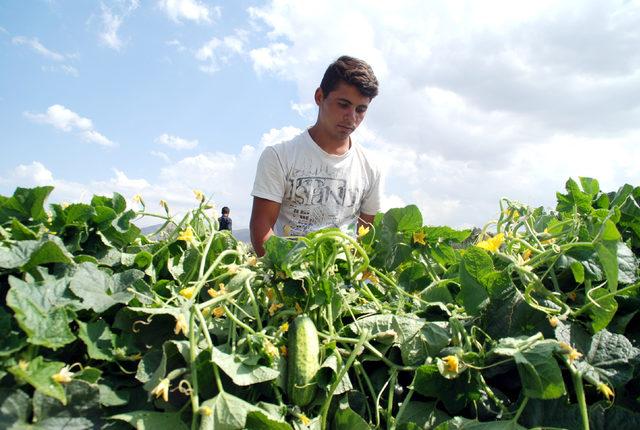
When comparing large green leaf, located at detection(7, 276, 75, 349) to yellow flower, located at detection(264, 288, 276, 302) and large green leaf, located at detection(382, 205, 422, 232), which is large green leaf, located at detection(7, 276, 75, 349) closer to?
yellow flower, located at detection(264, 288, 276, 302)

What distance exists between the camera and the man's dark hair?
271cm

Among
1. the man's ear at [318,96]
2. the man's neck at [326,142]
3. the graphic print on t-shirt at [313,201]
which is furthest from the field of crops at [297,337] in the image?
the man's ear at [318,96]

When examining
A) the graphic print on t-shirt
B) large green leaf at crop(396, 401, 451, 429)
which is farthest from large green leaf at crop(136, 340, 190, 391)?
the graphic print on t-shirt

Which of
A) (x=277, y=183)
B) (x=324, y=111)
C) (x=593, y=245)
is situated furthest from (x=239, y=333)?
(x=324, y=111)

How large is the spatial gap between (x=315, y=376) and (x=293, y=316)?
158mm

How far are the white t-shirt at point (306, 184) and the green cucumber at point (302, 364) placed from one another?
177 centimetres

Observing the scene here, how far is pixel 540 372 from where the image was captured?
852mm

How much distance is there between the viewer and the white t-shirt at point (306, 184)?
9.04 ft

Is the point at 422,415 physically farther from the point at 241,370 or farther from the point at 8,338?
the point at 8,338

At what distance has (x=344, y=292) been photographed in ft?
3.66

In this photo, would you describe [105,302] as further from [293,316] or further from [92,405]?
[293,316]

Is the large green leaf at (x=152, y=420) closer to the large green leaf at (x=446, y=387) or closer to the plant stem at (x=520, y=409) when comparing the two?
the large green leaf at (x=446, y=387)

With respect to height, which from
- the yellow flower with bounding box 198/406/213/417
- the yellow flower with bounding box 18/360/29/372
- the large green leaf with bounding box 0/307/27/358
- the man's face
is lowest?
the yellow flower with bounding box 198/406/213/417

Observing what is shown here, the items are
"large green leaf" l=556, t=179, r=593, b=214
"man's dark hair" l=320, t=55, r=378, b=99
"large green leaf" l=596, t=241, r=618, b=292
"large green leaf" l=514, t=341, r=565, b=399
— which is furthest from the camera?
"man's dark hair" l=320, t=55, r=378, b=99
